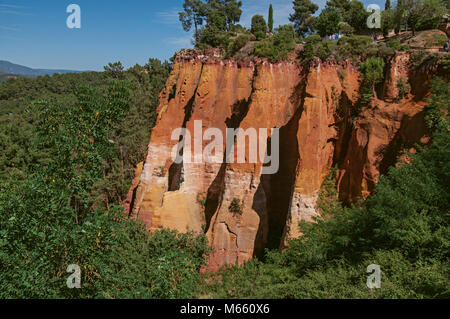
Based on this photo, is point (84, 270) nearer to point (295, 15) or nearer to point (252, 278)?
point (252, 278)

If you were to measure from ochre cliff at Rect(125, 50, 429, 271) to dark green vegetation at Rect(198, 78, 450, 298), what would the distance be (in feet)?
2.79

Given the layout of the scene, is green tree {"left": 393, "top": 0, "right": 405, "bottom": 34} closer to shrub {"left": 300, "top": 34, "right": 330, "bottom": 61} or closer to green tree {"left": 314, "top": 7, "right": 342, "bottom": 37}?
green tree {"left": 314, "top": 7, "right": 342, "bottom": 37}

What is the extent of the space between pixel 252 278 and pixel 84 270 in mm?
4820

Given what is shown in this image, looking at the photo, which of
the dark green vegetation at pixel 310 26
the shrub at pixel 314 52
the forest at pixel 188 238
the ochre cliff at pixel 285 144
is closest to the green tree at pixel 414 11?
the dark green vegetation at pixel 310 26

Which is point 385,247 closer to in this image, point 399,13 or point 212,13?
point 399,13

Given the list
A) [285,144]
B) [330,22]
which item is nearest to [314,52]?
[285,144]

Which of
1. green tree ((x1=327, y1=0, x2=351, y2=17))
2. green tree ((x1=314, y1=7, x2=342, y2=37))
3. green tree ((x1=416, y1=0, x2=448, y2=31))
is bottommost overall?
green tree ((x1=416, y1=0, x2=448, y2=31))

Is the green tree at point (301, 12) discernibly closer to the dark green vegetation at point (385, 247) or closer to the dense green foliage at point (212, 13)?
the dense green foliage at point (212, 13)

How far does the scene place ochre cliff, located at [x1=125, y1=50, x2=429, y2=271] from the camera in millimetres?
11297

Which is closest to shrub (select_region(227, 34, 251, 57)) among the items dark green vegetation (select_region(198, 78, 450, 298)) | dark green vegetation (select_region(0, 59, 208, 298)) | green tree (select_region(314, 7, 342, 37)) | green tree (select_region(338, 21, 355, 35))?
green tree (select_region(314, 7, 342, 37))

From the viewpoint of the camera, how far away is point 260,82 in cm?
1369

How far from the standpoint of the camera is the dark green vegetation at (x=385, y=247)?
7.47m
